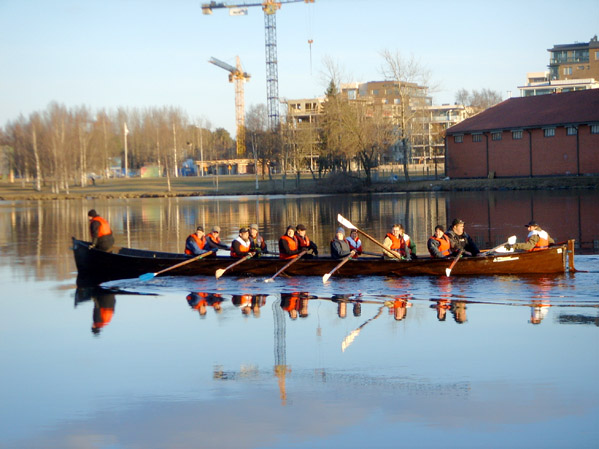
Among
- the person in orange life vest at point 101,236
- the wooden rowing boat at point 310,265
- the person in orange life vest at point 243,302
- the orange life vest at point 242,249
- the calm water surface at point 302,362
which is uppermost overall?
the person in orange life vest at point 101,236

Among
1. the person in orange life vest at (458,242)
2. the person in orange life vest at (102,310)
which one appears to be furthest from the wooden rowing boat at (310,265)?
the person in orange life vest at (102,310)

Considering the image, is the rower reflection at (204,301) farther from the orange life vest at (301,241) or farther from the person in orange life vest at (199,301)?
the orange life vest at (301,241)

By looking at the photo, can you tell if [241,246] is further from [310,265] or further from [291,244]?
[310,265]

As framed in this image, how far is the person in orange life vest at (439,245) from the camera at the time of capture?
1836 cm

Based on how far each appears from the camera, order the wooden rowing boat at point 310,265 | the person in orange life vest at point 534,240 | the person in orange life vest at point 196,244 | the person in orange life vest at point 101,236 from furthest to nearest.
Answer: the person in orange life vest at point 101,236 < the person in orange life vest at point 196,244 < the person in orange life vest at point 534,240 < the wooden rowing boat at point 310,265

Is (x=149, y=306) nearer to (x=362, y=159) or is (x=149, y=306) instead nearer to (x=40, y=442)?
(x=40, y=442)

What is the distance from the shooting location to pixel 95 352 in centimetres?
1232

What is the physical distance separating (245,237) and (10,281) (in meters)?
7.30

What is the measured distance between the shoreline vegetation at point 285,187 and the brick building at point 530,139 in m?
1.34

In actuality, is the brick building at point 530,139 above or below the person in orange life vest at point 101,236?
above

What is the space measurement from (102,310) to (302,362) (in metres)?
6.86

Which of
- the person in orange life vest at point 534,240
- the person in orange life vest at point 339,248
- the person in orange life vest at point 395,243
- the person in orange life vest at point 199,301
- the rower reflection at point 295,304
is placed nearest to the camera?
the rower reflection at point 295,304

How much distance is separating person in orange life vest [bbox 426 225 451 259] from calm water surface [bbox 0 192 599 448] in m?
0.86

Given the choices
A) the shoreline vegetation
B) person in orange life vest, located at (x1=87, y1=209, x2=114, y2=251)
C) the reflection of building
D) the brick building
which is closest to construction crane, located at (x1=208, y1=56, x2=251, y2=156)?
the reflection of building
